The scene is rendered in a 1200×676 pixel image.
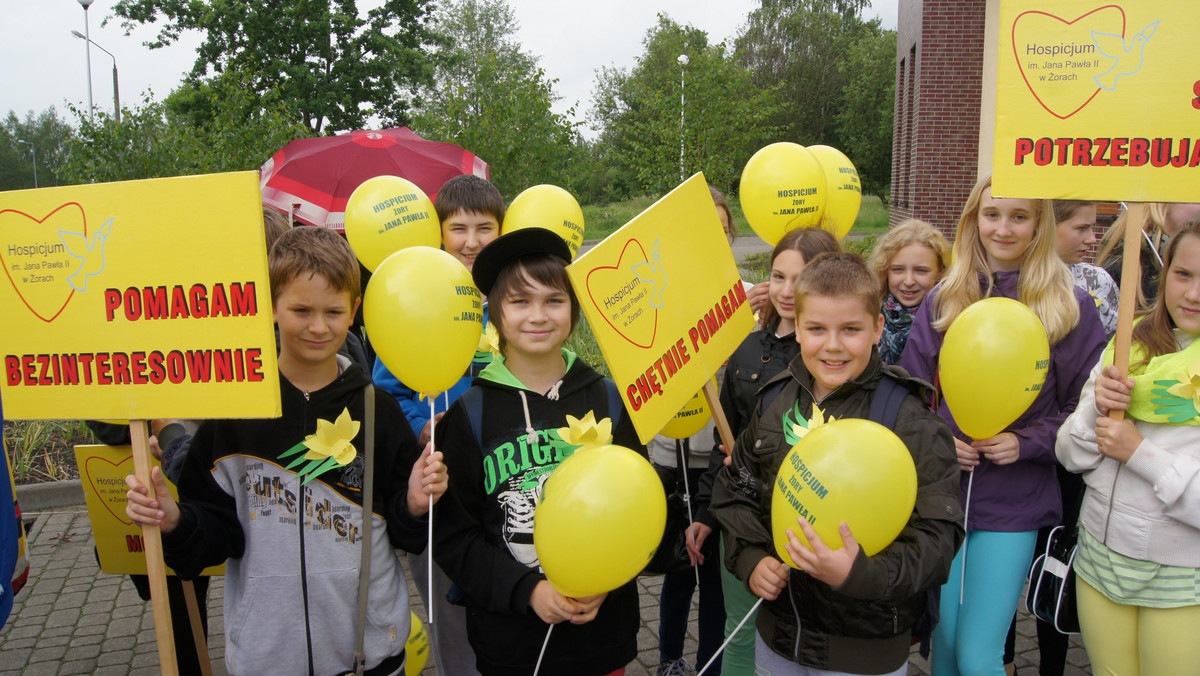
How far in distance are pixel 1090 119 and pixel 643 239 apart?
1.43m

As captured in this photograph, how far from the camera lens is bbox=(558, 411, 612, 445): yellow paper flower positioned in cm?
216

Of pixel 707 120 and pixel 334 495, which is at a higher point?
pixel 707 120

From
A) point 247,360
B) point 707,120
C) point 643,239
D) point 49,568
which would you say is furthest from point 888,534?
point 707,120

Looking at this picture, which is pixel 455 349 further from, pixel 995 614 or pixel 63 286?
pixel 995 614

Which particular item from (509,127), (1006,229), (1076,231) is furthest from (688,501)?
(509,127)

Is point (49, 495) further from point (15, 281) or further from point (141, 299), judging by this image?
point (141, 299)

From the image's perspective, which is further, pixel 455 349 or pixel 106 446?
pixel 106 446

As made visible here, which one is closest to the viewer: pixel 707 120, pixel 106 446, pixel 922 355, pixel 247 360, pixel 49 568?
pixel 247 360

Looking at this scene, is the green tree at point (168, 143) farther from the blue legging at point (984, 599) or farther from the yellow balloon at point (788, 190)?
the blue legging at point (984, 599)

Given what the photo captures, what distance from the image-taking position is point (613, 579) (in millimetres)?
2016

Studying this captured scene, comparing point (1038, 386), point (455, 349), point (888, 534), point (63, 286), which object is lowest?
point (888, 534)

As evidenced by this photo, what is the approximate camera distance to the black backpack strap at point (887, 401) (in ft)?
7.32

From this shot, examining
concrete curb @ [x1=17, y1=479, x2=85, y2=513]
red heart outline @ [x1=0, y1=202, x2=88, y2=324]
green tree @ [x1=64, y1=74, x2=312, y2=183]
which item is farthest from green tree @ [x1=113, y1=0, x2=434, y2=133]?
red heart outline @ [x1=0, y1=202, x2=88, y2=324]

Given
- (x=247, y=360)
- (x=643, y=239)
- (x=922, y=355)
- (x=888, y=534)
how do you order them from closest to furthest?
(x=888, y=534), (x=247, y=360), (x=643, y=239), (x=922, y=355)
